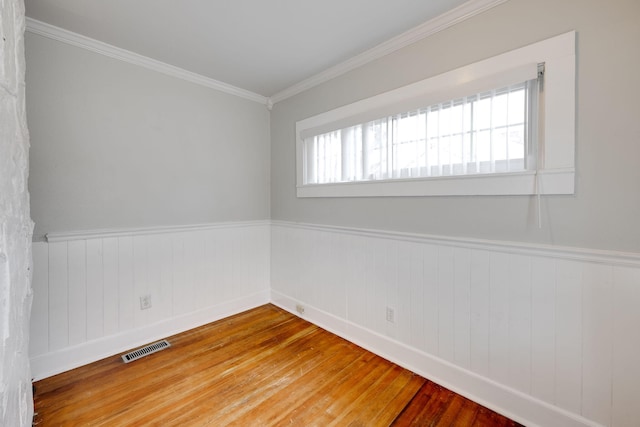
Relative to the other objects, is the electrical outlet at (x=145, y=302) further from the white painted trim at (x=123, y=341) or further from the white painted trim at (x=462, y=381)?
the white painted trim at (x=462, y=381)

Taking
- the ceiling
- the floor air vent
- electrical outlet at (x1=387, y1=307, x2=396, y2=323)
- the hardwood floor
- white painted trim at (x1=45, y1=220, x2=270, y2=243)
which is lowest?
the hardwood floor

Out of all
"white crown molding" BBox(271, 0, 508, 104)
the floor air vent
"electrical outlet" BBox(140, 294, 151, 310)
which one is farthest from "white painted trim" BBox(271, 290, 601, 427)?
"white crown molding" BBox(271, 0, 508, 104)

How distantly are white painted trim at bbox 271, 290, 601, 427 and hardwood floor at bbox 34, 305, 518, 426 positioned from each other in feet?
0.19

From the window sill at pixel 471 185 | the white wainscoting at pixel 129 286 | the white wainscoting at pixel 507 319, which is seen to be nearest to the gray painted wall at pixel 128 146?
the white wainscoting at pixel 129 286

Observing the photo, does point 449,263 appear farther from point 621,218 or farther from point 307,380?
point 307,380

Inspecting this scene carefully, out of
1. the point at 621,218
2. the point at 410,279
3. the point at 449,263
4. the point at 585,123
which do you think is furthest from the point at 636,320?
the point at 410,279

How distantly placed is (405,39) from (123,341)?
3206mm

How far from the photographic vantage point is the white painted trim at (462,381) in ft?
4.86

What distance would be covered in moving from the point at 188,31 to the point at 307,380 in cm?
259

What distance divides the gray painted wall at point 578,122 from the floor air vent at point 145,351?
2.13m

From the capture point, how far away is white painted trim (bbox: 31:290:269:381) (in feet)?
6.40

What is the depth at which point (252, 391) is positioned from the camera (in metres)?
1.80

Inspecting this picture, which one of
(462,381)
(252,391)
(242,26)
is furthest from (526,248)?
(242,26)

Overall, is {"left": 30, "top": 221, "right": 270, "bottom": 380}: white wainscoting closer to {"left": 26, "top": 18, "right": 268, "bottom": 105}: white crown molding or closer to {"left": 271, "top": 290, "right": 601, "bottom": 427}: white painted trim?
{"left": 271, "top": 290, "right": 601, "bottom": 427}: white painted trim
